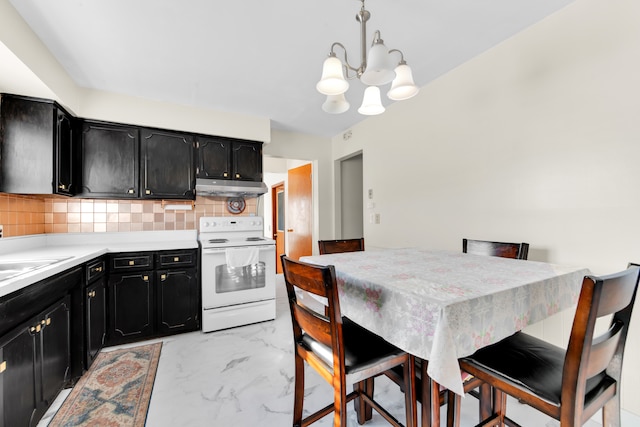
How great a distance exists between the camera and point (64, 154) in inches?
92.7

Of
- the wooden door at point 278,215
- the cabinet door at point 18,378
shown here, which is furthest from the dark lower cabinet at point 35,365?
the wooden door at point 278,215

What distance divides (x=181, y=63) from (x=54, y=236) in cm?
206

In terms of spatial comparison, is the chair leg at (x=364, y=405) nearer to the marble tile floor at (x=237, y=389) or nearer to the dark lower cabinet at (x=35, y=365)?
the marble tile floor at (x=237, y=389)

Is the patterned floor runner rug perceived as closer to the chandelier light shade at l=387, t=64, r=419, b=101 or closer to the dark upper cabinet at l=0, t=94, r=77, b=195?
the dark upper cabinet at l=0, t=94, r=77, b=195

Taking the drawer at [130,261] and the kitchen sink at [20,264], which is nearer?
the kitchen sink at [20,264]

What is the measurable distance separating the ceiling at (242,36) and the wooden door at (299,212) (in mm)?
1949

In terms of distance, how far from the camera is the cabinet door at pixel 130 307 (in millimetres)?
2367

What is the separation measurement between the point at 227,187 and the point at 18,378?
2106 millimetres

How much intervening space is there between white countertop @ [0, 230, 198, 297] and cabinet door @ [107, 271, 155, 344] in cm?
28

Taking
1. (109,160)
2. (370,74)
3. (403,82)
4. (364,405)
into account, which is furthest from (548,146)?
(109,160)

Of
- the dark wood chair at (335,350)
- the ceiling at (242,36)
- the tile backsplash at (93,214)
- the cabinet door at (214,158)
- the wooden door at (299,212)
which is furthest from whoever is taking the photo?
the wooden door at (299,212)

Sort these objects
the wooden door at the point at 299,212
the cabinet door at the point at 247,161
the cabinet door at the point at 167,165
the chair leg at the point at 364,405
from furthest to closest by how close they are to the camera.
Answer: the wooden door at the point at 299,212
the cabinet door at the point at 247,161
the cabinet door at the point at 167,165
the chair leg at the point at 364,405

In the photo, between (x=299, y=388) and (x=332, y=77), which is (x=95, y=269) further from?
(x=332, y=77)

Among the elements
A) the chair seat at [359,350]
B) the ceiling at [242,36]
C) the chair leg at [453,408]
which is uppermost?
the ceiling at [242,36]
